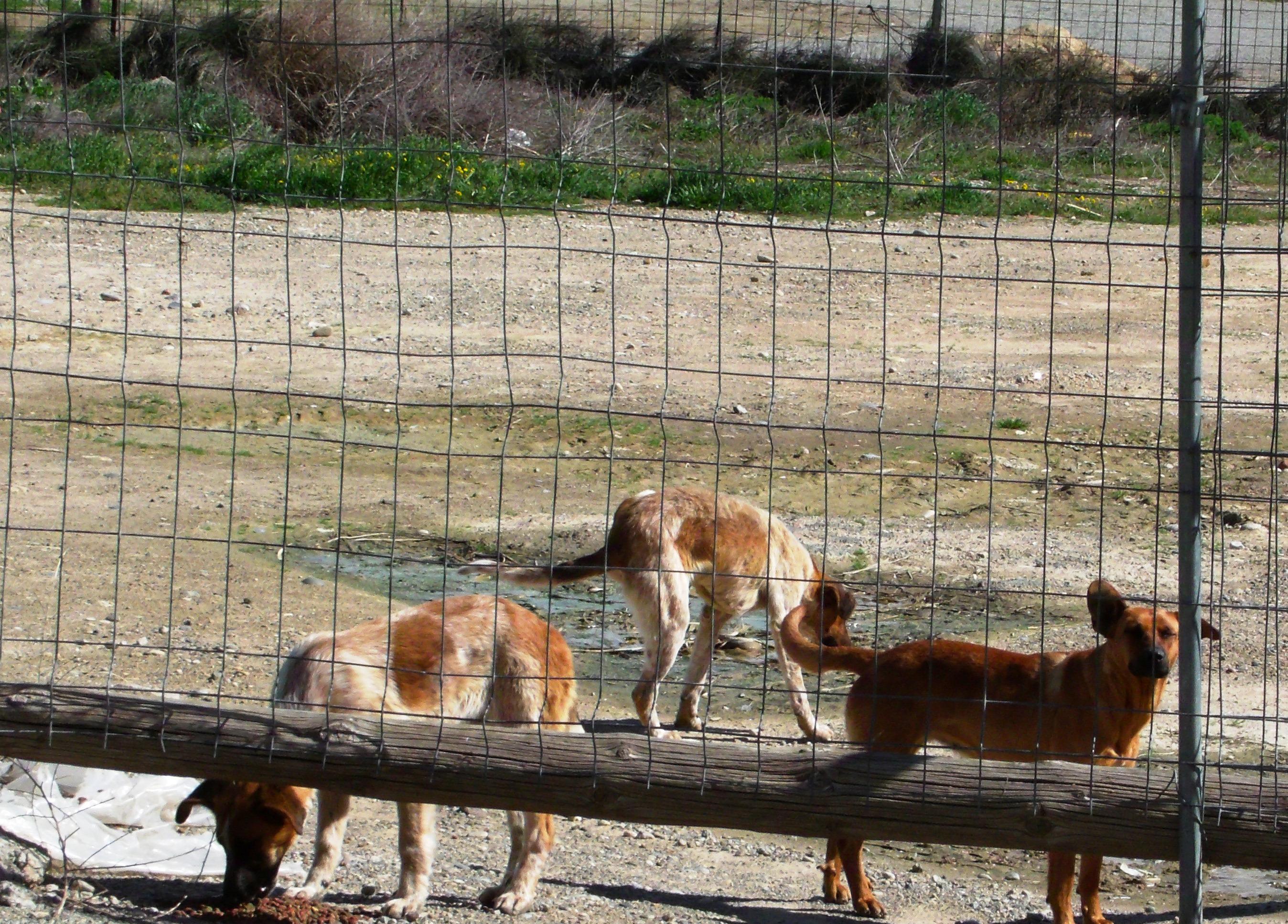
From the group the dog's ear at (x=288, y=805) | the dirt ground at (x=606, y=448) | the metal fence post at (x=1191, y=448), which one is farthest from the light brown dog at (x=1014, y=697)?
the dog's ear at (x=288, y=805)

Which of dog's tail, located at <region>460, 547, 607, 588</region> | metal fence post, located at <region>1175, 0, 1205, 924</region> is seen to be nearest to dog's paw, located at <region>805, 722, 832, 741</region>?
dog's tail, located at <region>460, 547, 607, 588</region>

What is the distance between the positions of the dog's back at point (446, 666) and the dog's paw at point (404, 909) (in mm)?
646

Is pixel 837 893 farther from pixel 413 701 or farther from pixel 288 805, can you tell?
pixel 288 805

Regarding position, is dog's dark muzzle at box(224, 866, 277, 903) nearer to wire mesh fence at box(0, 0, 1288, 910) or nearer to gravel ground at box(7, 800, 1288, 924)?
gravel ground at box(7, 800, 1288, 924)

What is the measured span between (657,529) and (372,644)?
223 centimetres

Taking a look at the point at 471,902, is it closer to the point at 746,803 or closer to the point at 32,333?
the point at 746,803

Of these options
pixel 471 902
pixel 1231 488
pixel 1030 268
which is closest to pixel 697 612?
pixel 471 902

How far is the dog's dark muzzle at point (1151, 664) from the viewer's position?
17.6ft

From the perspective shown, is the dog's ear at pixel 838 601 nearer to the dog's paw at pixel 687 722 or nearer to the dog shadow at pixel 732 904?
the dog shadow at pixel 732 904

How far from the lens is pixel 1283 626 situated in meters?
8.50

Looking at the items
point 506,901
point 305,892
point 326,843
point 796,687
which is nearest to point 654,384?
point 796,687

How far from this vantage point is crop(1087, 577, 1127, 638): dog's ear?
550cm

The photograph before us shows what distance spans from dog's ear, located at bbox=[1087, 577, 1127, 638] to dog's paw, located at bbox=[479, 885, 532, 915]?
2.26 meters

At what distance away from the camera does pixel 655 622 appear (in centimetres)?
749
